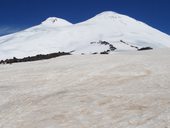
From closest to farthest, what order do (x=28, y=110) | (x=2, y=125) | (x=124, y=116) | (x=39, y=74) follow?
(x=124, y=116), (x=2, y=125), (x=28, y=110), (x=39, y=74)

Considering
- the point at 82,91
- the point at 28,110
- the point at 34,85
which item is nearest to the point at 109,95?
the point at 82,91

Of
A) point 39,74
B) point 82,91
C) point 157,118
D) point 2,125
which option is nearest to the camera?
point 157,118

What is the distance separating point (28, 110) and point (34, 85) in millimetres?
7579

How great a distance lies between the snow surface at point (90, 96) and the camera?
18.8 m

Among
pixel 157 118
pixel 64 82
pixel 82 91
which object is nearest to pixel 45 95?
pixel 82 91

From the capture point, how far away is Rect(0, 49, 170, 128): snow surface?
61.6 ft

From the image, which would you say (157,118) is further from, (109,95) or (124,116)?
(109,95)

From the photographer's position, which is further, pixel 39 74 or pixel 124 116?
pixel 39 74

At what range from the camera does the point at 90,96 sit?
23.1 m

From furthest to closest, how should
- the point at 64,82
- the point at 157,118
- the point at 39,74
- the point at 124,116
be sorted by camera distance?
the point at 39,74
the point at 64,82
the point at 124,116
the point at 157,118

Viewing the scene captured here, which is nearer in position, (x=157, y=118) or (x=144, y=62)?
(x=157, y=118)

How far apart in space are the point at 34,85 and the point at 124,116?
12279 millimetres

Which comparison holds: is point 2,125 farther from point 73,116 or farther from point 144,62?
point 144,62

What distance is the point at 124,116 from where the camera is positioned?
1873 cm
